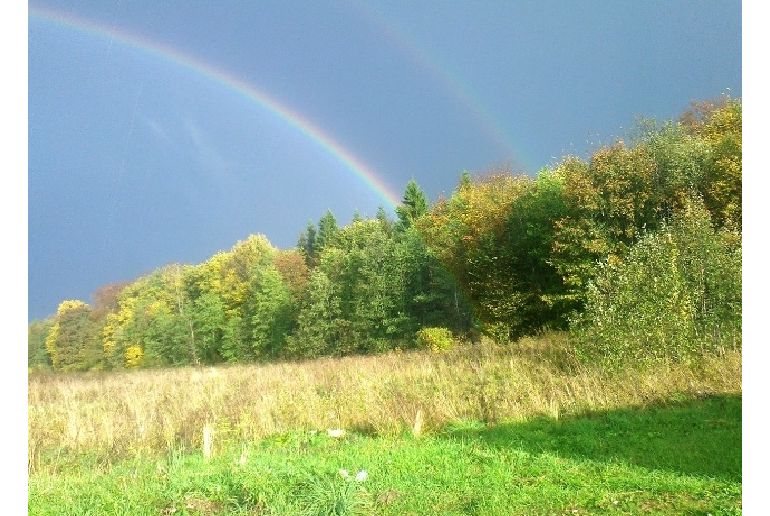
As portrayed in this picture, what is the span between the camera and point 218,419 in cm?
977

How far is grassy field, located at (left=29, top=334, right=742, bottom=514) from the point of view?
5297mm

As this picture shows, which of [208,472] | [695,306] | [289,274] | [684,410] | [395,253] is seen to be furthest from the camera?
[289,274]

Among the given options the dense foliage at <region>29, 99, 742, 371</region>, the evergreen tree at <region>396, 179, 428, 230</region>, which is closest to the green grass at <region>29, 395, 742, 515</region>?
the dense foliage at <region>29, 99, 742, 371</region>

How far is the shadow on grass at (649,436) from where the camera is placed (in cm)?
632

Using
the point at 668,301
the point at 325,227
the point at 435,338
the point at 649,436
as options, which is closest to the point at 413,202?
the point at 325,227

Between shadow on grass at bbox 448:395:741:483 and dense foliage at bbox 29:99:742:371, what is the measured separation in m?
2.98

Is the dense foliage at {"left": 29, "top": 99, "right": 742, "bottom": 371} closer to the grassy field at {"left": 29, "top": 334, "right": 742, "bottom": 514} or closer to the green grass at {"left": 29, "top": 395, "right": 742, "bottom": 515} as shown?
the grassy field at {"left": 29, "top": 334, "right": 742, "bottom": 514}

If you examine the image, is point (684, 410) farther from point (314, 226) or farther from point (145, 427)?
point (314, 226)

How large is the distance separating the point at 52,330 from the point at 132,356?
669 cm

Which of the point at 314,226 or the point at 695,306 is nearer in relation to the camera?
the point at 695,306

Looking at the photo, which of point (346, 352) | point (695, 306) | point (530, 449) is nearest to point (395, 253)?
point (346, 352)

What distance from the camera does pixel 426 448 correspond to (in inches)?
289

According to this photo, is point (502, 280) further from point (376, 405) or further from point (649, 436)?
point (649, 436)
